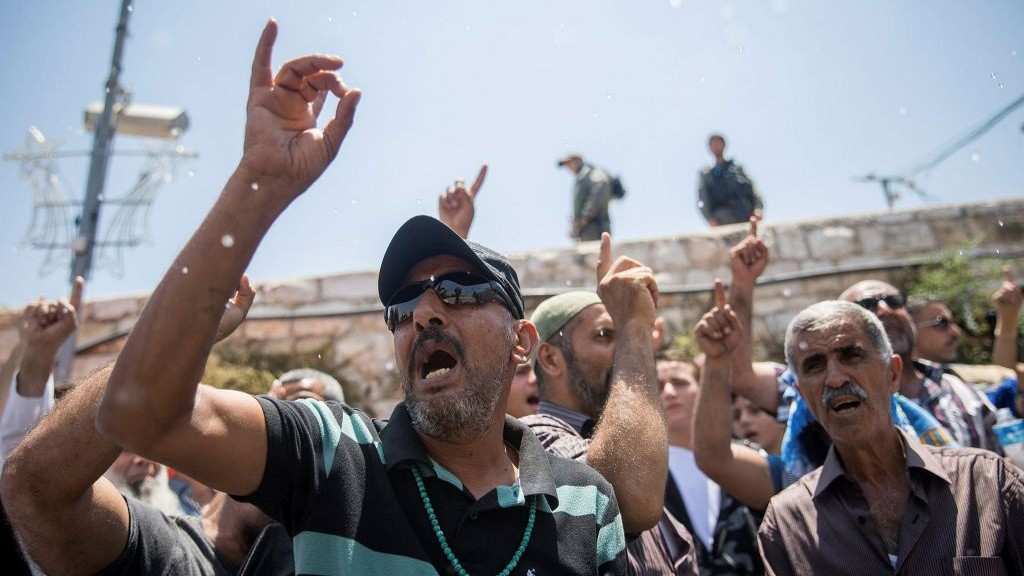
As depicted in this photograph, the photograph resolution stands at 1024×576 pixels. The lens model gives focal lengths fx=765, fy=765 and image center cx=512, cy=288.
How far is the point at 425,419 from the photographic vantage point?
71.4 inches

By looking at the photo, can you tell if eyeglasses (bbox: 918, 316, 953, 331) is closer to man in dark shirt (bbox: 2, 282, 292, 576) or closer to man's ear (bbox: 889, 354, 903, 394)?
man's ear (bbox: 889, 354, 903, 394)

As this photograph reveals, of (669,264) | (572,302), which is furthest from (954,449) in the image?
(669,264)

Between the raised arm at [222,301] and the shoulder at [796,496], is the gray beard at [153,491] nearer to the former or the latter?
the raised arm at [222,301]

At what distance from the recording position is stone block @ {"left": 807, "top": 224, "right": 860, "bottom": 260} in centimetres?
845

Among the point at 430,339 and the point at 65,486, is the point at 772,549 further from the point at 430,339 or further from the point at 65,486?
the point at 65,486

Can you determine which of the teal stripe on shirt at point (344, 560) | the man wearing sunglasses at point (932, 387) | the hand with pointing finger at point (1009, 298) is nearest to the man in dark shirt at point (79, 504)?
the teal stripe on shirt at point (344, 560)

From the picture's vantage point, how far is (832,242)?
27.9 feet

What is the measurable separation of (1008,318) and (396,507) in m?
4.27

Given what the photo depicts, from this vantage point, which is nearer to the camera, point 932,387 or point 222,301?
point 222,301

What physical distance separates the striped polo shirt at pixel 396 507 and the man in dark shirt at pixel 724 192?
762cm

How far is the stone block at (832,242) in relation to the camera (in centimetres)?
845

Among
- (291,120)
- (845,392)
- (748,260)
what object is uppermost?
(291,120)

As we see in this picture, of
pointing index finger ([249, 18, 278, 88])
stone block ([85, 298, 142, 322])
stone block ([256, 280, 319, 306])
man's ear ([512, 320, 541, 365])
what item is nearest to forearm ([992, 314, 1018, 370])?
man's ear ([512, 320, 541, 365])

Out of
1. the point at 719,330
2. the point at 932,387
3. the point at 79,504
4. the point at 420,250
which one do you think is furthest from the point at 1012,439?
the point at 79,504
